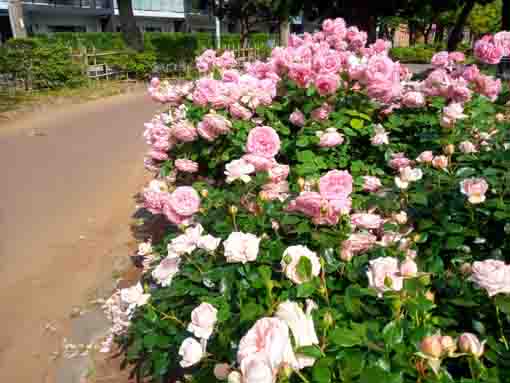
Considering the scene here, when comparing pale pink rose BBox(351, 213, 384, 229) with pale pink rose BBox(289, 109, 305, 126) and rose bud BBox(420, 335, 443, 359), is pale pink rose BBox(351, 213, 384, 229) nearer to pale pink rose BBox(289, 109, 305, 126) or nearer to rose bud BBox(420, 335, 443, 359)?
rose bud BBox(420, 335, 443, 359)

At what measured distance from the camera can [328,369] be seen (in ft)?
3.52

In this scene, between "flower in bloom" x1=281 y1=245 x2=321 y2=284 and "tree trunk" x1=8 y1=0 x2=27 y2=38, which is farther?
"tree trunk" x1=8 y1=0 x2=27 y2=38

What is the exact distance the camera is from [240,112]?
2729 mm

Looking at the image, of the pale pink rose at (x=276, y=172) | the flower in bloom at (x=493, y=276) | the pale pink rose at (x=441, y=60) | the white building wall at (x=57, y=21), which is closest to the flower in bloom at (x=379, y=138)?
the pale pink rose at (x=276, y=172)

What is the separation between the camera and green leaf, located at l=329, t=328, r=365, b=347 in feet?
3.74

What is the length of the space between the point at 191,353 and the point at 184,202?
87 centimetres

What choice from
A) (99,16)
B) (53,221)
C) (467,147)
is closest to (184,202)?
(467,147)

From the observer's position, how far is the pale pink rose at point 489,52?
2.76 m

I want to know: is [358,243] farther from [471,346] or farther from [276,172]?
[471,346]

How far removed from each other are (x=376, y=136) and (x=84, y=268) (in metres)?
2.34

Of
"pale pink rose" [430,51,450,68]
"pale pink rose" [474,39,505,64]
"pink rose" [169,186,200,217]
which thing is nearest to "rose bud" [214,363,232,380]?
"pink rose" [169,186,200,217]

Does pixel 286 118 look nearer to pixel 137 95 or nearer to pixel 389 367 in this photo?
pixel 389 367

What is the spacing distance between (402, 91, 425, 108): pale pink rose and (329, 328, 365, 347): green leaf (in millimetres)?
2019

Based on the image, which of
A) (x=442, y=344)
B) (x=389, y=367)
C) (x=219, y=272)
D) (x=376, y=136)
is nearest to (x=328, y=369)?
(x=389, y=367)
